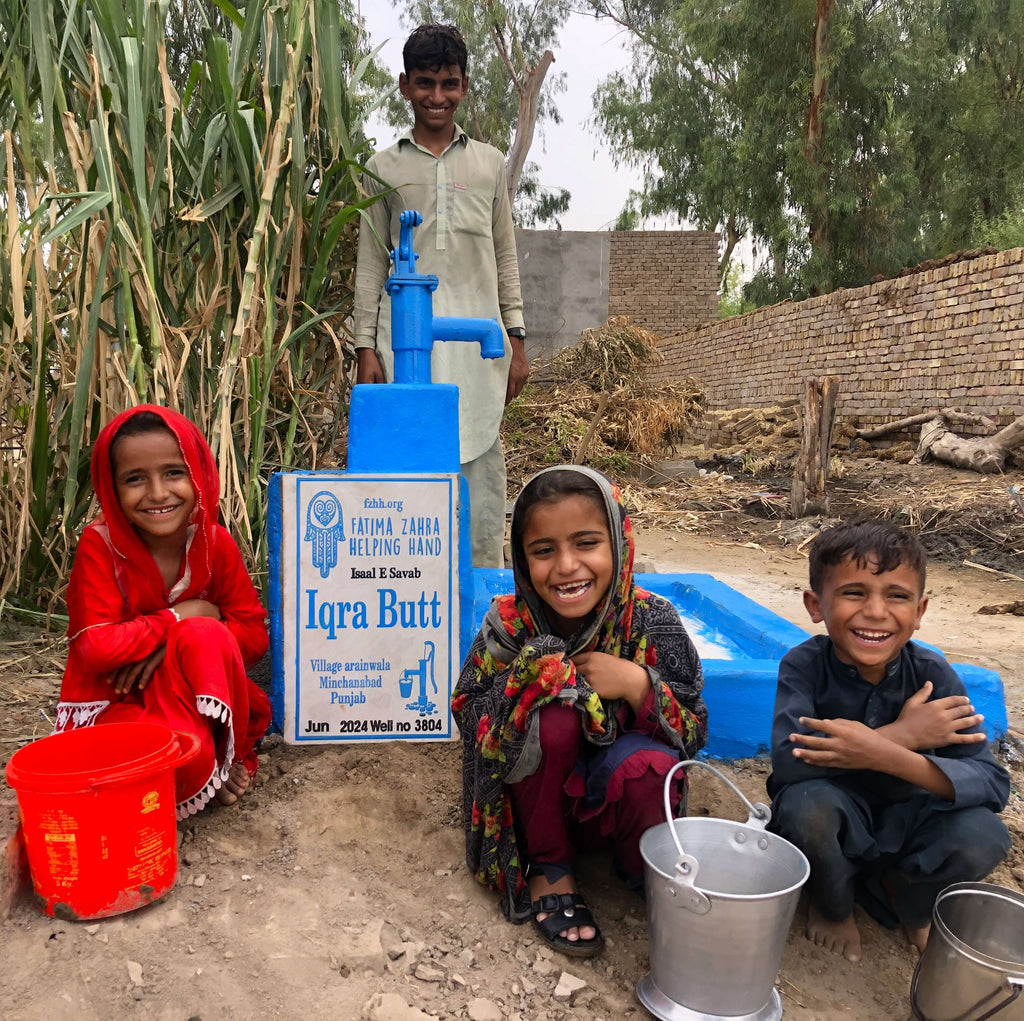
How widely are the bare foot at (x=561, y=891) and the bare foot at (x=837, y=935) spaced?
436mm

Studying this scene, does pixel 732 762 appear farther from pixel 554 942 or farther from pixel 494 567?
pixel 494 567

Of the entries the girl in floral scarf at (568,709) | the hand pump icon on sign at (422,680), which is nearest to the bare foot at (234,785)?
the hand pump icon on sign at (422,680)

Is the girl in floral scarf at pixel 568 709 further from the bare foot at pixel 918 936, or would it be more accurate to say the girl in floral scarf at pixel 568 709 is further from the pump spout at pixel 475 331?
the pump spout at pixel 475 331

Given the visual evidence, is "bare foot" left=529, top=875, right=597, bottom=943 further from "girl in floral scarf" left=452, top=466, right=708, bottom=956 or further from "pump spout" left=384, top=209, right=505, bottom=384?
"pump spout" left=384, top=209, right=505, bottom=384

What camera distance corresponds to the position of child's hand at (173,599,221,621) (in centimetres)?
181

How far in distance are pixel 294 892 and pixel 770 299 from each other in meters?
18.0

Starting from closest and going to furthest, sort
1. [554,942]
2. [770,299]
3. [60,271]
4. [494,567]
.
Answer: [554,942] < [60,271] < [494,567] < [770,299]

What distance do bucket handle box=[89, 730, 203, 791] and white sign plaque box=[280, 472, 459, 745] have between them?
0.47 meters

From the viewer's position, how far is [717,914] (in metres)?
1.22

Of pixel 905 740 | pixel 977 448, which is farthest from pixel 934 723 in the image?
pixel 977 448

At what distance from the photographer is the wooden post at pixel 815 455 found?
6.78 m

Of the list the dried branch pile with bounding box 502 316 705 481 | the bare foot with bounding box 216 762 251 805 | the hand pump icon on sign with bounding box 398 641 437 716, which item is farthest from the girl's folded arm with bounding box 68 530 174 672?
the dried branch pile with bounding box 502 316 705 481

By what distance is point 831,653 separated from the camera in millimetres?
1655

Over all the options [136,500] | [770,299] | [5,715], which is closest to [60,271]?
[136,500]
